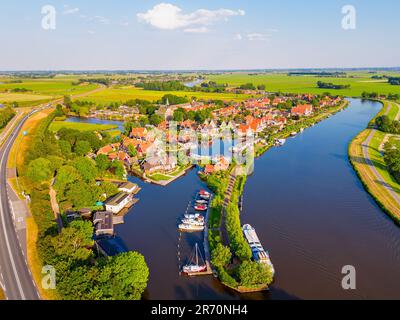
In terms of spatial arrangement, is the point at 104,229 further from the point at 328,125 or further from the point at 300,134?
the point at 328,125

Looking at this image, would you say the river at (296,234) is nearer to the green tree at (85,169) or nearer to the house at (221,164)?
the house at (221,164)

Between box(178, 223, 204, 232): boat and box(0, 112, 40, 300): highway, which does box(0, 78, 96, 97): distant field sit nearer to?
box(0, 112, 40, 300): highway

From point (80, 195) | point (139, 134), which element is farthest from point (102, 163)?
point (139, 134)

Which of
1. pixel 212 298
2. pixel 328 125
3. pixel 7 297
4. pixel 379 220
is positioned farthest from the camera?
pixel 328 125

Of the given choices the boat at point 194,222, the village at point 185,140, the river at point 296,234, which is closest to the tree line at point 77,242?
the river at point 296,234

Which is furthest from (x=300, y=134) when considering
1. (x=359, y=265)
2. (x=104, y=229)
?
(x=104, y=229)

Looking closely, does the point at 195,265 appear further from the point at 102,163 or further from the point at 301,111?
the point at 301,111
